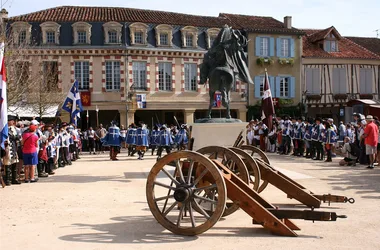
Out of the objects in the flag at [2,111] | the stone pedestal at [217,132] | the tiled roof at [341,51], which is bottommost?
the stone pedestal at [217,132]

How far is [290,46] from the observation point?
1436 inches

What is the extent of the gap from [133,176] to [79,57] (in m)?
19.9

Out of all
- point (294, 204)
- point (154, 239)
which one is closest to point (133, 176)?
point (294, 204)

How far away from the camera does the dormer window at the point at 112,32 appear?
32.2 meters

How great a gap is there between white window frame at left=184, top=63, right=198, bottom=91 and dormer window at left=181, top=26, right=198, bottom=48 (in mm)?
1447

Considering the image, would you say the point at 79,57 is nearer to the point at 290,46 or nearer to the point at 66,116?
the point at 66,116

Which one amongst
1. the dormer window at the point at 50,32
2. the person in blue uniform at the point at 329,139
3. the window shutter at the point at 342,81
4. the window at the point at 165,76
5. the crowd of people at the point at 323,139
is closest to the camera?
the crowd of people at the point at 323,139

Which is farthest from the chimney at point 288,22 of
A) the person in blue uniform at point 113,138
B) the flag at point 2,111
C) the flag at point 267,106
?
the flag at point 2,111

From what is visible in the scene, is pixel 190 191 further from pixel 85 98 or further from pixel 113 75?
pixel 113 75

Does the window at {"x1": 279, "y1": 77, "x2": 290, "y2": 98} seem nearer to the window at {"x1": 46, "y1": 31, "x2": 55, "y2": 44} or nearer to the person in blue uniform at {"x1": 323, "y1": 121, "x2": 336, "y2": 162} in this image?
the window at {"x1": 46, "y1": 31, "x2": 55, "y2": 44}

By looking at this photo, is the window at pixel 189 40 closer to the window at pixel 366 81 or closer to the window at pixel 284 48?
the window at pixel 284 48

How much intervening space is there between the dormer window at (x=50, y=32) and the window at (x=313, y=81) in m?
18.8

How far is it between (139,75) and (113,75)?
1805 millimetres

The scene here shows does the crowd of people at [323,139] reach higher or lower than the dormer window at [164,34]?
lower
